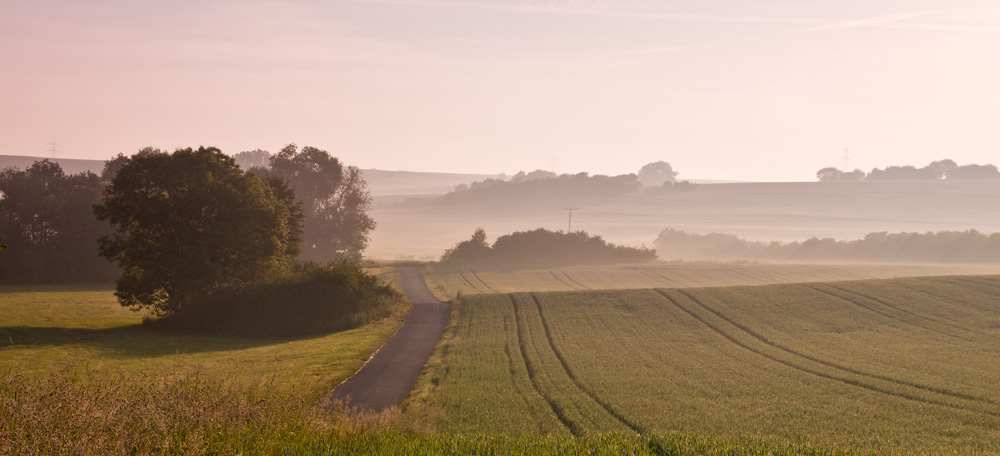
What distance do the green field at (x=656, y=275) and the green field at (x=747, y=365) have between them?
17.9 metres

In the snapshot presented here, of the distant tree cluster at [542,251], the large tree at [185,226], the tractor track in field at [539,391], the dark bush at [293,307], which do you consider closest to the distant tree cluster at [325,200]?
the distant tree cluster at [542,251]

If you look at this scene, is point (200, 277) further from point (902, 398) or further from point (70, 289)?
point (902, 398)

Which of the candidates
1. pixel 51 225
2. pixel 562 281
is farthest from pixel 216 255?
pixel 562 281

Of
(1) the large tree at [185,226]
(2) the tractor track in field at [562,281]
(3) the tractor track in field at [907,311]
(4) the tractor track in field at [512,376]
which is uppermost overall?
(1) the large tree at [185,226]

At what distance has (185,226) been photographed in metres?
35.6

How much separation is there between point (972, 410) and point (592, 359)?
13551 millimetres

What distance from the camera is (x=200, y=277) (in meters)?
35.2

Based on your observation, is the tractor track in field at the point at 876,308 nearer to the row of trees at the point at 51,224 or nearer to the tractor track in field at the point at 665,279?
the tractor track in field at the point at 665,279

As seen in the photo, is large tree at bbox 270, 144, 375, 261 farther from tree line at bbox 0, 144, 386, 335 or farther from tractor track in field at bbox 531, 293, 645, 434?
tractor track in field at bbox 531, 293, 645, 434

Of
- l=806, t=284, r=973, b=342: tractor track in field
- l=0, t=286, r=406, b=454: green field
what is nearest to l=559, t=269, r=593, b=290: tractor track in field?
l=806, t=284, r=973, b=342: tractor track in field

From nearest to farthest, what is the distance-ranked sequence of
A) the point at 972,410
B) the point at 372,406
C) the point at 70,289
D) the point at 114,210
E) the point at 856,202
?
1. the point at 972,410
2. the point at 372,406
3. the point at 114,210
4. the point at 70,289
5. the point at 856,202

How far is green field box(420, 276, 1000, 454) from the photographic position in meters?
18.7

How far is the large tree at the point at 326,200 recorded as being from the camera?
250 ft

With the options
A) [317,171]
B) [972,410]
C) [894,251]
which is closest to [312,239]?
[317,171]
